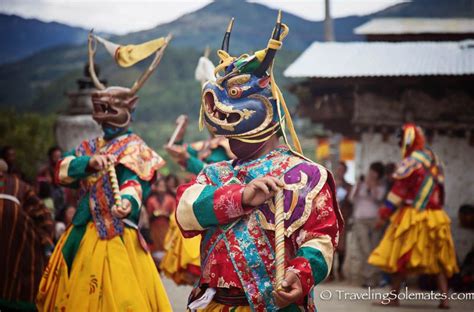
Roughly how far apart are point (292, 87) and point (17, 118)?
11.0m

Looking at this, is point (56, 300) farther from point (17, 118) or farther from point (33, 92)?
point (33, 92)

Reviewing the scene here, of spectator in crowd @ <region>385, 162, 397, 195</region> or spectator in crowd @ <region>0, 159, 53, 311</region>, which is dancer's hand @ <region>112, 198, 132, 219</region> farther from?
spectator in crowd @ <region>385, 162, 397, 195</region>

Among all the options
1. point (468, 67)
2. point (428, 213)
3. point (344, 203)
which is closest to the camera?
point (428, 213)

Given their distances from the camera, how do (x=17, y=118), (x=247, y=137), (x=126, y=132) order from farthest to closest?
(x=17, y=118) < (x=126, y=132) < (x=247, y=137)

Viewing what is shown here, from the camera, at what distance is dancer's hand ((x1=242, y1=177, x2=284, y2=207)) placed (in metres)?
4.68

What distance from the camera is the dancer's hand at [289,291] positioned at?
453 centimetres

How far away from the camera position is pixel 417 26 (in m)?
17.9

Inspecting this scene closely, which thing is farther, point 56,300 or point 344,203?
point 344,203

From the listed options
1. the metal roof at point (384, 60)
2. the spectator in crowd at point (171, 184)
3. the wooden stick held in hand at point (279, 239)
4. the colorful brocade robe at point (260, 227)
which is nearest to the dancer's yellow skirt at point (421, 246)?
the metal roof at point (384, 60)

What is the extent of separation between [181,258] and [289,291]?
625cm

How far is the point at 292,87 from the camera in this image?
15086 mm

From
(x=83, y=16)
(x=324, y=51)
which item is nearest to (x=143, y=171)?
(x=324, y=51)

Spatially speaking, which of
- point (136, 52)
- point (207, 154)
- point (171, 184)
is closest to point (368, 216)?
point (171, 184)

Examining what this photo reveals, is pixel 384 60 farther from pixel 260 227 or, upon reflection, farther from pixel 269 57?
pixel 260 227
